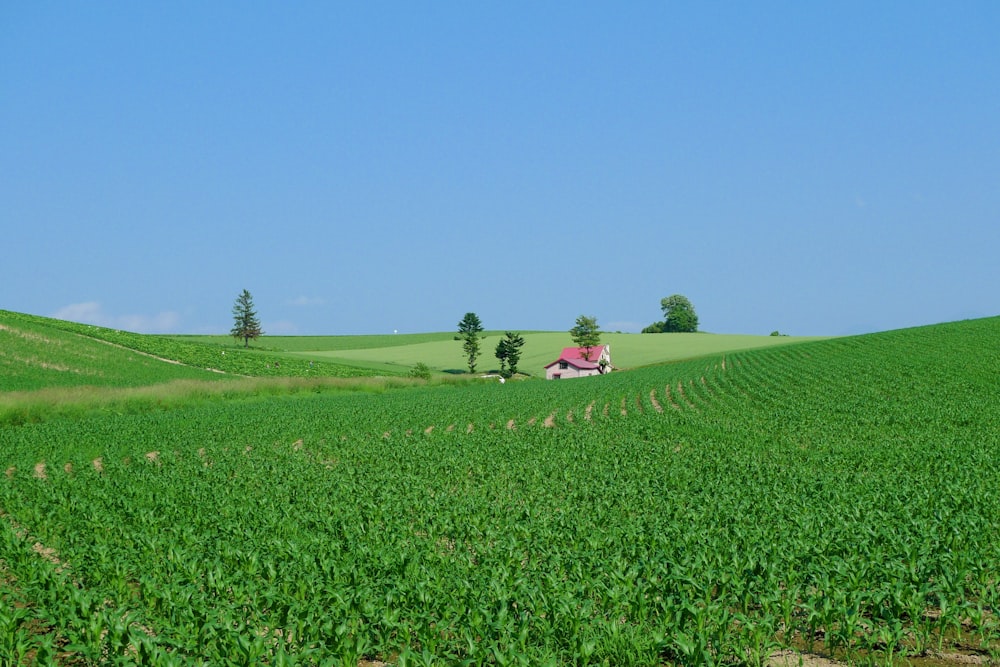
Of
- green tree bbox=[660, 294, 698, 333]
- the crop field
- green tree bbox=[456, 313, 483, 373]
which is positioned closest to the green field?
green tree bbox=[456, 313, 483, 373]

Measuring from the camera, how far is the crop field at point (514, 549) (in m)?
8.16

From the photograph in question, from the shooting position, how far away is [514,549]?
11305 millimetres

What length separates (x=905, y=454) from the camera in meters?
20.2

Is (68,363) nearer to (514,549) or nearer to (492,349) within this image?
(514,549)

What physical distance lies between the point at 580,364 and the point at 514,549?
96771mm

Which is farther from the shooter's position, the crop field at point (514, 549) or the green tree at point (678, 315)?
the green tree at point (678, 315)

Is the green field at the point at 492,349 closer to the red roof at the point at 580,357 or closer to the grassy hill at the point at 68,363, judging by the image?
the red roof at the point at 580,357

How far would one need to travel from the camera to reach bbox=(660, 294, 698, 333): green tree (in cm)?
18712

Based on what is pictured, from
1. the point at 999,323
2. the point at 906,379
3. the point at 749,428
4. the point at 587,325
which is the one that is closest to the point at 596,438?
the point at 749,428

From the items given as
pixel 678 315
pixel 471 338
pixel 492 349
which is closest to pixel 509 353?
pixel 471 338

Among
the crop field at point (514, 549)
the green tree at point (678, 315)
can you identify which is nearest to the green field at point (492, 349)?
the green tree at point (678, 315)

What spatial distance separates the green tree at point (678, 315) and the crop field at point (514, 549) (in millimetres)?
161690

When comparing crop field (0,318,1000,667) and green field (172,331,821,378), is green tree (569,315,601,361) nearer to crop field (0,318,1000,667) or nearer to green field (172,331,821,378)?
green field (172,331,821,378)

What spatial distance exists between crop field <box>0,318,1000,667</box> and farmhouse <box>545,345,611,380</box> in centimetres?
7843
